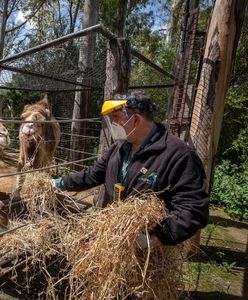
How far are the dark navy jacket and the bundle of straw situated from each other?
98mm

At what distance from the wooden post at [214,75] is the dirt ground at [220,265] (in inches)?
49.1

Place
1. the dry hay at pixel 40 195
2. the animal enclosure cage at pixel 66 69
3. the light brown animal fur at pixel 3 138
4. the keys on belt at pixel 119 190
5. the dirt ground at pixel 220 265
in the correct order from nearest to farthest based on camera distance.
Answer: the keys on belt at pixel 119 190 → the dry hay at pixel 40 195 → the dirt ground at pixel 220 265 → the animal enclosure cage at pixel 66 69 → the light brown animal fur at pixel 3 138

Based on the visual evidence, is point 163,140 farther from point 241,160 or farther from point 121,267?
point 241,160

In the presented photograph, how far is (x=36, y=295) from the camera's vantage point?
2.66 meters

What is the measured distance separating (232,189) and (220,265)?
3836 millimetres

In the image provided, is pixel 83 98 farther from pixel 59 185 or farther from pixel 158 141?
pixel 158 141

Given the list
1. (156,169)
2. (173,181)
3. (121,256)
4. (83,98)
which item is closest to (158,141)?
(156,169)

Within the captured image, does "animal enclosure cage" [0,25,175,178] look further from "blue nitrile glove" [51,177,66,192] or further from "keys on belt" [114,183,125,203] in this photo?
"keys on belt" [114,183,125,203]

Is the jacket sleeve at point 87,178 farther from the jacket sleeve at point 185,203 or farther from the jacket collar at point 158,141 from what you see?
the jacket sleeve at point 185,203

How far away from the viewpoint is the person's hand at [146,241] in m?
2.02

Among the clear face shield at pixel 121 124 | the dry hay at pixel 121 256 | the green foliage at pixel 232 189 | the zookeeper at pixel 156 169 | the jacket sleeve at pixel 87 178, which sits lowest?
the green foliage at pixel 232 189

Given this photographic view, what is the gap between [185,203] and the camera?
6.91 feet

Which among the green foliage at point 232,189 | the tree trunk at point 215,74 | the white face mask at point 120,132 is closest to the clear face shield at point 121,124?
the white face mask at point 120,132

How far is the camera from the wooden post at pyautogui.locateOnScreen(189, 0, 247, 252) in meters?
3.96
